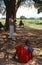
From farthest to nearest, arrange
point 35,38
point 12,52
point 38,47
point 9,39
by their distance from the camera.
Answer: point 35,38 < point 9,39 < point 38,47 < point 12,52

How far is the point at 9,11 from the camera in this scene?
15.1 metres

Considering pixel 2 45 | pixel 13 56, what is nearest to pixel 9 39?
pixel 2 45

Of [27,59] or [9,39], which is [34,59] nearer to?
[27,59]

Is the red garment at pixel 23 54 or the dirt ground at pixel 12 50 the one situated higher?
the red garment at pixel 23 54

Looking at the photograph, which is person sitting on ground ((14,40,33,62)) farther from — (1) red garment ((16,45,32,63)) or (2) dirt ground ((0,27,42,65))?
(2) dirt ground ((0,27,42,65))

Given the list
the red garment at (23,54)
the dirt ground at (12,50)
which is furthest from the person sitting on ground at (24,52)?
the dirt ground at (12,50)

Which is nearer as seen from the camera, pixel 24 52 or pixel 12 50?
pixel 24 52

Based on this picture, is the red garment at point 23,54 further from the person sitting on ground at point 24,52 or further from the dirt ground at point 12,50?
the dirt ground at point 12,50

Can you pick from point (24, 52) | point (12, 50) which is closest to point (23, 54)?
point (24, 52)

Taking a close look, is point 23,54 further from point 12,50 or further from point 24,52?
point 12,50

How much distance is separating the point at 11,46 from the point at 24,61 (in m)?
2.34

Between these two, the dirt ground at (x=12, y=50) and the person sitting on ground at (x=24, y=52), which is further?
the dirt ground at (x=12, y=50)

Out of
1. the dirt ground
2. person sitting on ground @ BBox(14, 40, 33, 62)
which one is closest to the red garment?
person sitting on ground @ BBox(14, 40, 33, 62)

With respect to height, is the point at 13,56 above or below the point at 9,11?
below
